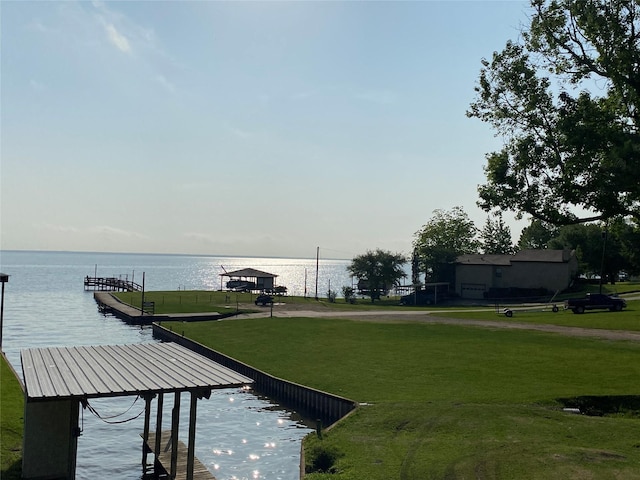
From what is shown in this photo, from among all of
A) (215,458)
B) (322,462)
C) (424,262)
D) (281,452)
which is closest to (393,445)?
(322,462)

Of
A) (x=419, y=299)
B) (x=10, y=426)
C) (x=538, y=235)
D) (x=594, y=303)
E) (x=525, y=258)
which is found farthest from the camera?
(x=538, y=235)

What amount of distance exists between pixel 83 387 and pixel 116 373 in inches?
70.2

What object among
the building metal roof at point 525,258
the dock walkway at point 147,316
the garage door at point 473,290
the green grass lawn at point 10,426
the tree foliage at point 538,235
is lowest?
the green grass lawn at point 10,426

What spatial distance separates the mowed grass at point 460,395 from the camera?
54.1 ft

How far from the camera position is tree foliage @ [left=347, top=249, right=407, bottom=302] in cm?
9475

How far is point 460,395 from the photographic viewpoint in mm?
24375

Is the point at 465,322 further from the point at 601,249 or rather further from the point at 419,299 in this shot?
the point at 601,249

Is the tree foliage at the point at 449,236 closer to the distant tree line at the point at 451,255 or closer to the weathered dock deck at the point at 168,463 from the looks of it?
the distant tree line at the point at 451,255

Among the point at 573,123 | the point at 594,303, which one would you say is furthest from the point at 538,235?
the point at 573,123

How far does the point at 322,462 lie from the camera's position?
18.1 metres

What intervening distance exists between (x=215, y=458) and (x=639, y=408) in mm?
17878

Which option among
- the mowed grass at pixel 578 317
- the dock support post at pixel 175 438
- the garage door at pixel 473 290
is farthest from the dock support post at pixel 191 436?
the garage door at pixel 473 290

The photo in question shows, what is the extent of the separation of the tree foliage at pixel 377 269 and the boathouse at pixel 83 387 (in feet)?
254

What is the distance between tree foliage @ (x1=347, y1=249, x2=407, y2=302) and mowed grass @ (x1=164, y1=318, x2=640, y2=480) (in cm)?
4901
